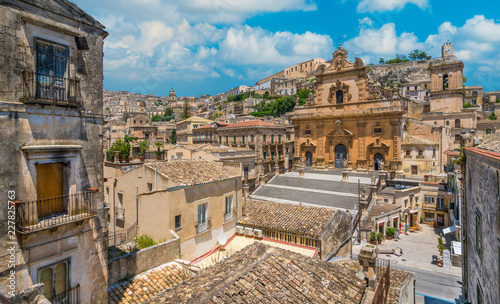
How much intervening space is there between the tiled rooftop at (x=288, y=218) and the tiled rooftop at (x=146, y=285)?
5.34 m

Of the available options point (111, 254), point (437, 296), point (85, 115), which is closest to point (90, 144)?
point (85, 115)

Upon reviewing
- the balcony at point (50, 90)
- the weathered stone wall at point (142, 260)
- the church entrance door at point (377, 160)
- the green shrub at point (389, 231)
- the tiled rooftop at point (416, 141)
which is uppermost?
the balcony at point (50, 90)

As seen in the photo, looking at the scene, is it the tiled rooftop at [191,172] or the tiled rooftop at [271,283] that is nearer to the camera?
the tiled rooftop at [271,283]

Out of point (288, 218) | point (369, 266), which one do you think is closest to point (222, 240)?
point (288, 218)

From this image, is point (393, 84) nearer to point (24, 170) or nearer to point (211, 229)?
point (211, 229)

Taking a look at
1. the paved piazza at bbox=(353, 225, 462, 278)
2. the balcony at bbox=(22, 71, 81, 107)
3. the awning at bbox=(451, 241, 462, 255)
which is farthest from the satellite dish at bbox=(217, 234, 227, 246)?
the awning at bbox=(451, 241, 462, 255)

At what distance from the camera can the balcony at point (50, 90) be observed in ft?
20.6

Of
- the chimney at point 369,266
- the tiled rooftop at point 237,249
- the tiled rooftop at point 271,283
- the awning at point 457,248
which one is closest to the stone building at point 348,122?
the awning at point 457,248

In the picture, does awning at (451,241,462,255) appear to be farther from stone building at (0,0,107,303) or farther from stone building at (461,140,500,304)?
stone building at (0,0,107,303)

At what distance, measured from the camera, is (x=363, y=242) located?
24.2 m

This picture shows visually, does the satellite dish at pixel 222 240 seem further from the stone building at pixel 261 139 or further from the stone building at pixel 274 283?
the stone building at pixel 261 139

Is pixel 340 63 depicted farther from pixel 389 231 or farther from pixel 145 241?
pixel 145 241

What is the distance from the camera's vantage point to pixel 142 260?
10234 mm

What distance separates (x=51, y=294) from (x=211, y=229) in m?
7.37
